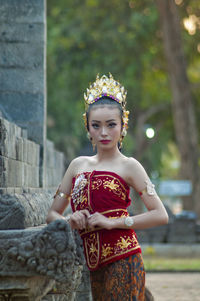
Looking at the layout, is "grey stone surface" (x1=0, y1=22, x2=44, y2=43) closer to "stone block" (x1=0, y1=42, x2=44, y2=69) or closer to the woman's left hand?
"stone block" (x1=0, y1=42, x2=44, y2=69)

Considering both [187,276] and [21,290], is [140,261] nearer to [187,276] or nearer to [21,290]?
[21,290]

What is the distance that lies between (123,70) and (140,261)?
26324 mm

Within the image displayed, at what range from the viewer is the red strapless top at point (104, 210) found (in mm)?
3863

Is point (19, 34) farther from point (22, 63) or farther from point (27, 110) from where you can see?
point (27, 110)

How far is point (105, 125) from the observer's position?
4.02 meters

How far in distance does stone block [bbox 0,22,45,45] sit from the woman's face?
444cm

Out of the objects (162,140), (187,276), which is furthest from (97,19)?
(187,276)

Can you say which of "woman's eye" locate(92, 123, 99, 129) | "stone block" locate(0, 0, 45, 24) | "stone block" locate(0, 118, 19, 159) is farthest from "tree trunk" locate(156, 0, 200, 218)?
"woman's eye" locate(92, 123, 99, 129)

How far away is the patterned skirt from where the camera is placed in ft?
12.6

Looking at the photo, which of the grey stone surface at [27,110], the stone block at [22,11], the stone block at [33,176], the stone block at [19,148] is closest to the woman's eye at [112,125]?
the stone block at [19,148]

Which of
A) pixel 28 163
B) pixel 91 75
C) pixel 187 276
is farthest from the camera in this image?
pixel 91 75

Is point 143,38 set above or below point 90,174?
above

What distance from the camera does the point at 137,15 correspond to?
27.3 metres

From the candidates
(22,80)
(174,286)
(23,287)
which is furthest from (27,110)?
(23,287)
